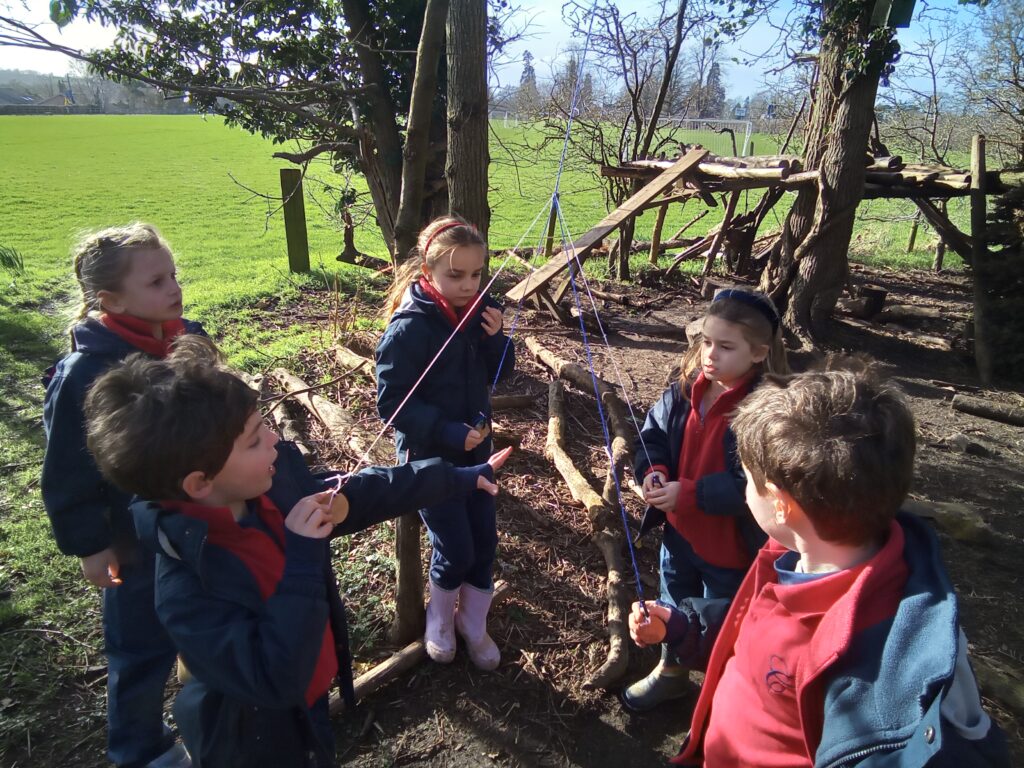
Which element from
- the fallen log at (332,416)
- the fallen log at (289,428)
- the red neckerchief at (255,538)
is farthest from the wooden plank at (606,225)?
the red neckerchief at (255,538)

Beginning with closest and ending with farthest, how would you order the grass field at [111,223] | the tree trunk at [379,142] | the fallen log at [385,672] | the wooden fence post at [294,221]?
the fallen log at [385,672] < the grass field at [111,223] < the tree trunk at [379,142] < the wooden fence post at [294,221]

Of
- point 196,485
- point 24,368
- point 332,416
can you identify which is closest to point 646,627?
point 196,485

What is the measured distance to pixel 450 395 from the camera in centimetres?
275

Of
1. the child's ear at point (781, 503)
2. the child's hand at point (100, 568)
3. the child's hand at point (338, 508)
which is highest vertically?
the child's ear at point (781, 503)

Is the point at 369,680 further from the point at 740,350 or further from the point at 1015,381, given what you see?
the point at 1015,381

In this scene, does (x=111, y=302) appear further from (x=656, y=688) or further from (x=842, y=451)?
(x=656, y=688)

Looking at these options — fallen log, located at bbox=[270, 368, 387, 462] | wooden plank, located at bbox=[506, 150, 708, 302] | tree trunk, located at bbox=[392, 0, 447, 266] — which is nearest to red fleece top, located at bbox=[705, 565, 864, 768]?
fallen log, located at bbox=[270, 368, 387, 462]

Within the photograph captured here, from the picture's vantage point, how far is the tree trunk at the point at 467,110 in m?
3.69

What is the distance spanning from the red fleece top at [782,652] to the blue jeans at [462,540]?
1.18m

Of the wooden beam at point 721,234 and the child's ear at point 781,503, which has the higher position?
the child's ear at point 781,503

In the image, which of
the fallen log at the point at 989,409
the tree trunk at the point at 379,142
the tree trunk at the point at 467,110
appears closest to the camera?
the tree trunk at the point at 467,110

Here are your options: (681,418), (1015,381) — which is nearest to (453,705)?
(681,418)

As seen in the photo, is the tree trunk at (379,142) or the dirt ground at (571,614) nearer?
the dirt ground at (571,614)

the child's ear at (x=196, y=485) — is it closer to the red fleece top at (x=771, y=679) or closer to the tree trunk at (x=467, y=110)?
the red fleece top at (x=771, y=679)
